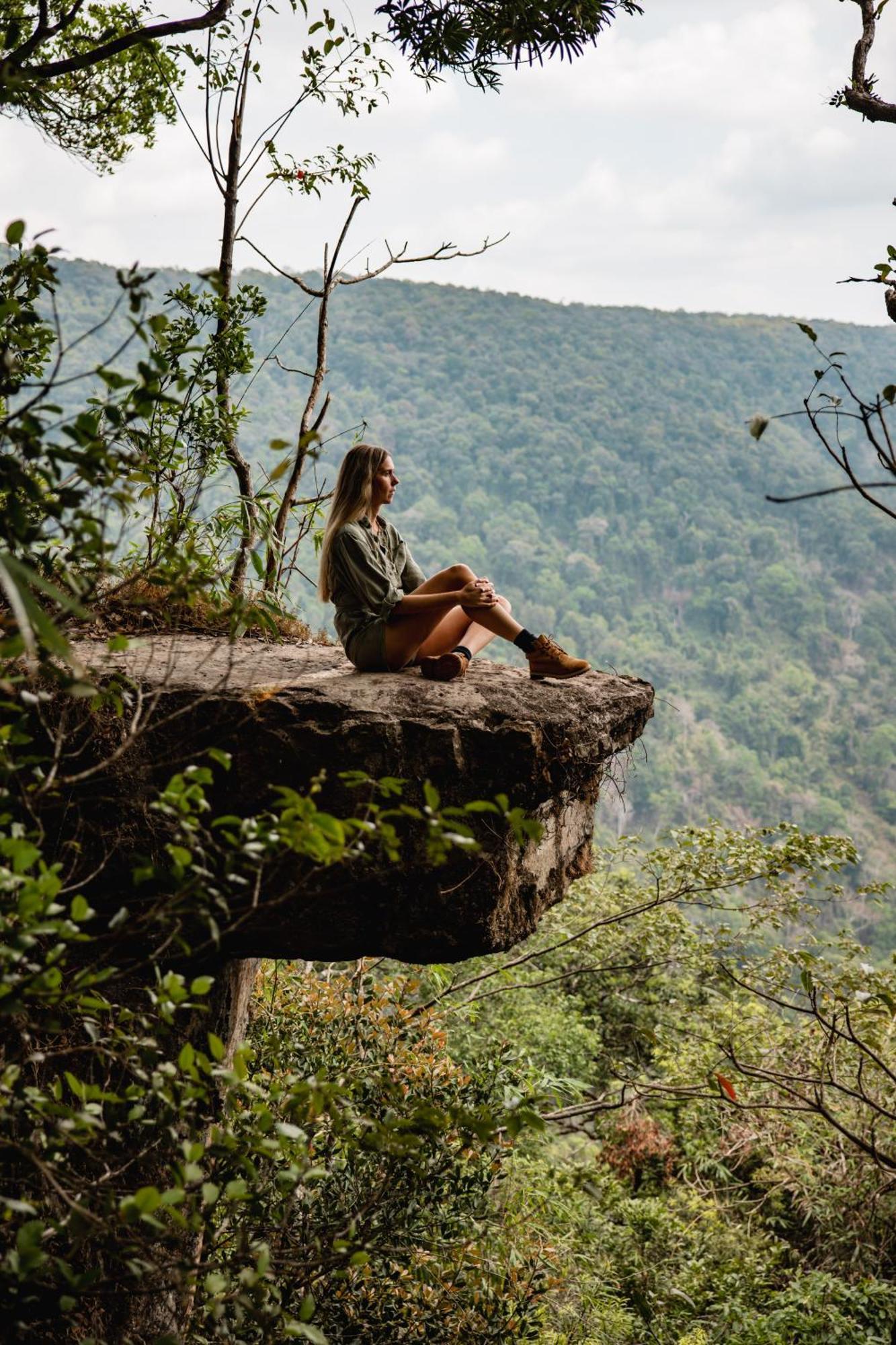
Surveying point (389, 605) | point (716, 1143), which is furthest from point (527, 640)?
point (716, 1143)

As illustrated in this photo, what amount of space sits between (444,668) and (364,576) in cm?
45

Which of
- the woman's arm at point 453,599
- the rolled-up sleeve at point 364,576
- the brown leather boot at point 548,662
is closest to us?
the woman's arm at point 453,599

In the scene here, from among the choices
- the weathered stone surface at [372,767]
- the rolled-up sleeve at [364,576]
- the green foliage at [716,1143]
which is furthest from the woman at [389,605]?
the green foliage at [716,1143]

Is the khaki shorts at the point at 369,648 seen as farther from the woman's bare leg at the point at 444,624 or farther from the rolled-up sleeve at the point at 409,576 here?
the rolled-up sleeve at the point at 409,576

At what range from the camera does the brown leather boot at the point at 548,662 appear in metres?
4.04

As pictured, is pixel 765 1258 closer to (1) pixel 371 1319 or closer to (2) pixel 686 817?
(1) pixel 371 1319

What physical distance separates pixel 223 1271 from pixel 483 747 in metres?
1.63

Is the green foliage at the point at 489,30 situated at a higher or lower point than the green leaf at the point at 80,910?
higher

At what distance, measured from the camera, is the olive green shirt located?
12.9 feet

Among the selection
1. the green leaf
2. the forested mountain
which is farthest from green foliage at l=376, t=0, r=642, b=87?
the forested mountain

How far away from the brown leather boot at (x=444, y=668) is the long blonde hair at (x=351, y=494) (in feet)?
1.66

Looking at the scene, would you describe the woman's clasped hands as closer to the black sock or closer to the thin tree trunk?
the black sock

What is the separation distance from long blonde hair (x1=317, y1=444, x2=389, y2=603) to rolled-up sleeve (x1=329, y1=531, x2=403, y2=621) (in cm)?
7

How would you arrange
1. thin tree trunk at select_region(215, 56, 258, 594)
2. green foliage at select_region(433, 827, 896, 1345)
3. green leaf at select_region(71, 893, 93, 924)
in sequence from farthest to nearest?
1. green foliage at select_region(433, 827, 896, 1345)
2. thin tree trunk at select_region(215, 56, 258, 594)
3. green leaf at select_region(71, 893, 93, 924)
